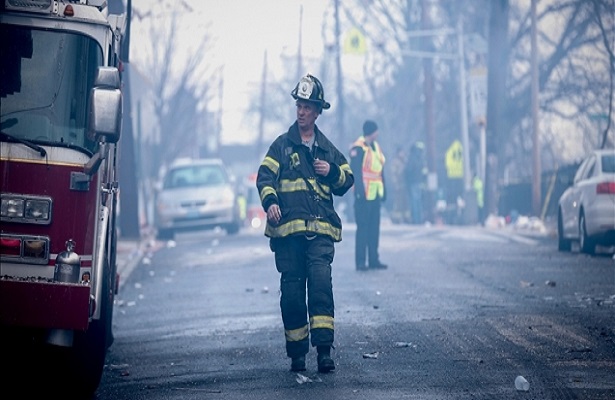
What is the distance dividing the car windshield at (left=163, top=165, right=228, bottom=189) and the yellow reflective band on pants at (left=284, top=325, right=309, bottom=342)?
→ 71.9ft

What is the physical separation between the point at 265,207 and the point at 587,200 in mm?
11361

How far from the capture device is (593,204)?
1889 cm

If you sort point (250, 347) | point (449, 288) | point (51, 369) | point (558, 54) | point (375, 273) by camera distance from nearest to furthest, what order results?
point (51, 369) < point (250, 347) < point (449, 288) < point (375, 273) < point (558, 54)

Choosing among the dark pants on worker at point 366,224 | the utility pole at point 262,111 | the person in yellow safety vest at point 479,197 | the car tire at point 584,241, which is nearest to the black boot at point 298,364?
the dark pants on worker at point 366,224

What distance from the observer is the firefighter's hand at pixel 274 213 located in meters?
8.63

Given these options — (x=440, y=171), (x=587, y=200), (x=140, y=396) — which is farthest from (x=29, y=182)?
(x=440, y=171)

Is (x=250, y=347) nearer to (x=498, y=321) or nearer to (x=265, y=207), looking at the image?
(x=265, y=207)

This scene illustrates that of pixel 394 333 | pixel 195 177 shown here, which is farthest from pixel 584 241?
pixel 195 177

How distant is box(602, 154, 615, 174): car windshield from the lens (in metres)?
19.2

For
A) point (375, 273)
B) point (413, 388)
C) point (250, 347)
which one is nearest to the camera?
point (413, 388)

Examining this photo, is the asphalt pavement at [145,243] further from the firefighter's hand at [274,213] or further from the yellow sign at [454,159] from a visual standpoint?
the firefighter's hand at [274,213]

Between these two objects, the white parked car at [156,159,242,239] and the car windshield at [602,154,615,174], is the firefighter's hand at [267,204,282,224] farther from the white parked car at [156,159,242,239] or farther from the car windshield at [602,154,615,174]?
the white parked car at [156,159,242,239]

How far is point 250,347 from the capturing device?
987 centimetres

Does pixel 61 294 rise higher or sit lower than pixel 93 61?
lower
